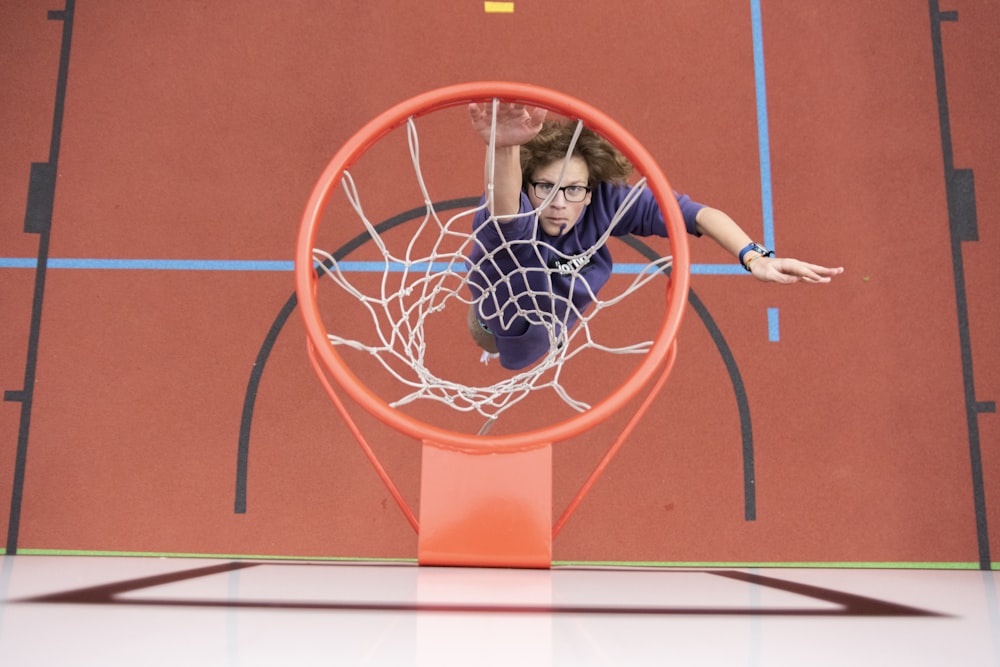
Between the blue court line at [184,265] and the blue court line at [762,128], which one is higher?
the blue court line at [762,128]

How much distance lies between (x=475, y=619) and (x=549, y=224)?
1.17 metres

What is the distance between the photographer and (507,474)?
168 centimetres

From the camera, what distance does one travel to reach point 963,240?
3084mm

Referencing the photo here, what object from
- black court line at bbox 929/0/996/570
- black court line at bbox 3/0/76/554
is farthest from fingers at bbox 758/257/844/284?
black court line at bbox 3/0/76/554

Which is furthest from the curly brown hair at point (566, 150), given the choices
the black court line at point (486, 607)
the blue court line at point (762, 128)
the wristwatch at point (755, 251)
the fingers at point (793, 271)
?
the blue court line at point (762, 128)

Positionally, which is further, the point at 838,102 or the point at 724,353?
the point at 838,102

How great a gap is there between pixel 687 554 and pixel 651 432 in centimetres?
46

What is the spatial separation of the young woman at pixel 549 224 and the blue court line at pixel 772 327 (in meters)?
0.89

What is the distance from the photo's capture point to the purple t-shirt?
6.53 ft

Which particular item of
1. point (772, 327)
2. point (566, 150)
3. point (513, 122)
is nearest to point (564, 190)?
point (566, 150)

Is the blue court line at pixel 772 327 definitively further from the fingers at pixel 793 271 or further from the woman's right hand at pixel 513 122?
the woman's right hand at pixel 513 122

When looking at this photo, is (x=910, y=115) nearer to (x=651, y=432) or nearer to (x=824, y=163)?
(x=824, y=163)

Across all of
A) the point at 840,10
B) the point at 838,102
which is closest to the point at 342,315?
the point at 838,102

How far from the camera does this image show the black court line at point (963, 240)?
113 inches
